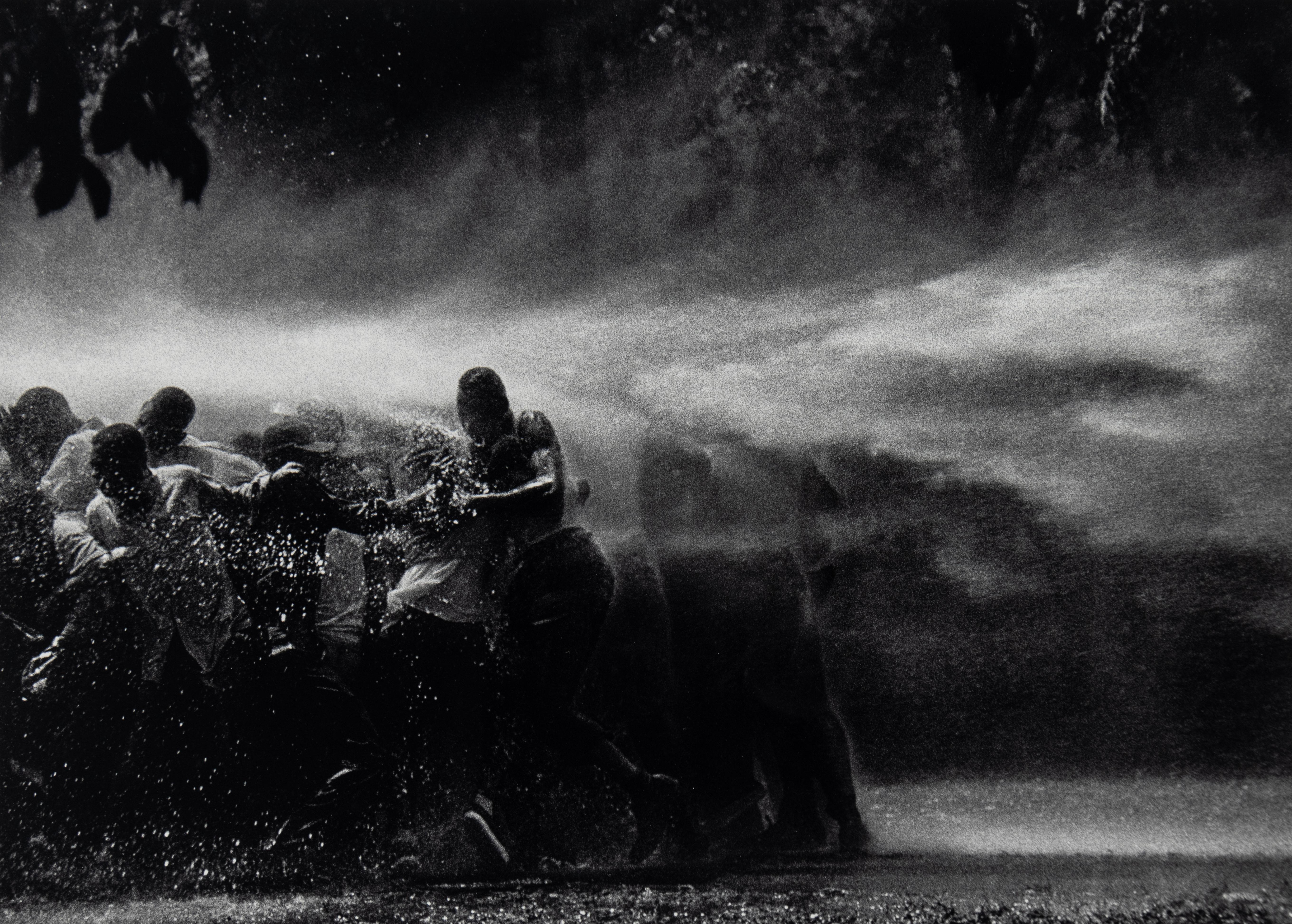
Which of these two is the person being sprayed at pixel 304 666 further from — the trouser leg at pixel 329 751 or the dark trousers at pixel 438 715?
the dark trousers at pixel 438 715

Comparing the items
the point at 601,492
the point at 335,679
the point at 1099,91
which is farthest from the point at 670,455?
the point at 1099,91

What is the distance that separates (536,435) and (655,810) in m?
1.38

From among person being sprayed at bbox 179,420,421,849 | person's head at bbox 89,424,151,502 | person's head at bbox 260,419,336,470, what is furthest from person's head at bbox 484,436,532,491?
person's head at bbox 89,424,151,502

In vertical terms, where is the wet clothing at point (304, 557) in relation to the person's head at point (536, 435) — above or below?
below

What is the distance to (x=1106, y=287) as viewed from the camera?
3.33 metres

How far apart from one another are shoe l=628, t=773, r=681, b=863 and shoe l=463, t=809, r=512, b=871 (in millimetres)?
447

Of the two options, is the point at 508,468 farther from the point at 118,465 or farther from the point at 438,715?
the point at 118,465

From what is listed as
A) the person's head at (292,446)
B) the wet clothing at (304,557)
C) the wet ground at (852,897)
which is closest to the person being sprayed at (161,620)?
the wet clothing at (304,557)

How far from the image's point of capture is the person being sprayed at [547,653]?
3307 millimetres

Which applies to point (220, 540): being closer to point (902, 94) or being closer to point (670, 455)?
point (670, 455)

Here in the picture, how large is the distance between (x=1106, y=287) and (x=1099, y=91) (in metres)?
0.72

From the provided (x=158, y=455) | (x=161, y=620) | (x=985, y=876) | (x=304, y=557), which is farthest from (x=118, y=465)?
(x=985, y=876)

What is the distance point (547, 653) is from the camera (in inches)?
132

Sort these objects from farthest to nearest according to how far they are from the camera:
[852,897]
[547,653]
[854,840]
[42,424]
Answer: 1. [42,424]
2. [547,653]
3. [854,840]
4. [852,897]
